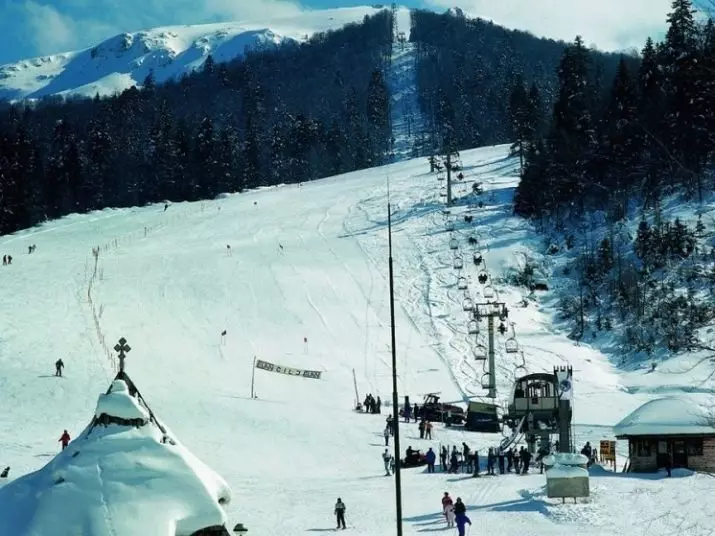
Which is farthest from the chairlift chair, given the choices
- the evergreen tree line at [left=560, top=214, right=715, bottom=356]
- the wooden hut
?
the wooden hut

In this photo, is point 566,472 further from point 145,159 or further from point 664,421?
point 145,159

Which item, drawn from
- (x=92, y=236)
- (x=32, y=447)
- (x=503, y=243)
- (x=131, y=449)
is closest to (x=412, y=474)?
(x=32, y=447)

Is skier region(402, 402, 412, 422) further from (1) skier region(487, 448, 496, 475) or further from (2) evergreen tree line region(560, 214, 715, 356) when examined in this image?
(2) evergreen tree line region(560, 214, 715, 356)

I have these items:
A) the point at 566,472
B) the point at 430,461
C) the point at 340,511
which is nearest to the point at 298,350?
the point at 430,461

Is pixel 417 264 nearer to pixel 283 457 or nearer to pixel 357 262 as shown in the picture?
pixel 357 262

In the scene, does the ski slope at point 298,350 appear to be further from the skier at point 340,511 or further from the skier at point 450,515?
the skier at point 450,515

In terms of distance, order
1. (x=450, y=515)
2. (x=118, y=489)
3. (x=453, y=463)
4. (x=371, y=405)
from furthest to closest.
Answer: (x=371, y=405) → (x=453, y=463) → (x=450, y=515) → (x=118, y=489)

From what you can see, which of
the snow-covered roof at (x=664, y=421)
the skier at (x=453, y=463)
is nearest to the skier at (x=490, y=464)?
the skier at (x=453, y=463)
